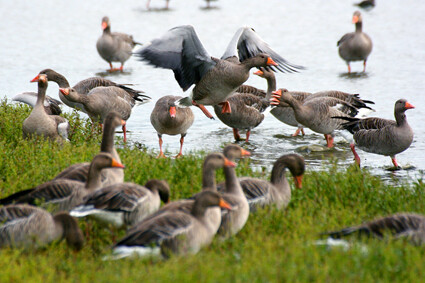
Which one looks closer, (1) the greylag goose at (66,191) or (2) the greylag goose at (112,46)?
(1) the greylag goose at (66,191)

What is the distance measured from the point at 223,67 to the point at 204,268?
23.3 feet

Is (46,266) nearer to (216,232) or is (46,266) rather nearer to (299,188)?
(216,232)

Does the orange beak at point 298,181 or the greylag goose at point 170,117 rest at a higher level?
the greylag goose at point 170,117

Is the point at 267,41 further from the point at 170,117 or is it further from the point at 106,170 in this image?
the point at 106,170

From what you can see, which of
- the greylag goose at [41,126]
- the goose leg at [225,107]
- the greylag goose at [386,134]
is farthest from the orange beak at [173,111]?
the greylag goose at [386,134]

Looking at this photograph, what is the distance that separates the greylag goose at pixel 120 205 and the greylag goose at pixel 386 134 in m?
4.75

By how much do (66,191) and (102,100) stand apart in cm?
587

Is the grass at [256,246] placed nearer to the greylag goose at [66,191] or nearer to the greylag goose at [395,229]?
the greylag goose at [395,229]

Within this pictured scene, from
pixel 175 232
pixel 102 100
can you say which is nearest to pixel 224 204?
pixel 175 232

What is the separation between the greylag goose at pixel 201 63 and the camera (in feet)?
36.2

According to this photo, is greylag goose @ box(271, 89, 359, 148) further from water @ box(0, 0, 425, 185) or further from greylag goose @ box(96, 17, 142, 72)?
greylag goose @ box(96, 17, 142, 72)

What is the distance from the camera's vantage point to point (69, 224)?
614 cm

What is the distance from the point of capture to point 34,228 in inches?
238

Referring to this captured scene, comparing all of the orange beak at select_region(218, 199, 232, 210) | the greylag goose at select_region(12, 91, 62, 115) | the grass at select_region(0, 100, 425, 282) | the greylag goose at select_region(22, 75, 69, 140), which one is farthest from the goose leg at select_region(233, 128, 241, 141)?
the orange beak at select_region(218, 199, 232, 210)
